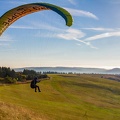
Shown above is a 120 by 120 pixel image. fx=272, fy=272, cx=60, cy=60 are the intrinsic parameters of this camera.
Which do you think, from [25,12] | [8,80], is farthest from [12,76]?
[25,12]

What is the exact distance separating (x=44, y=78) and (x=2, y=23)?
69.4 metres

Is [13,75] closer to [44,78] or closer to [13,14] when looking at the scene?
[44,78]

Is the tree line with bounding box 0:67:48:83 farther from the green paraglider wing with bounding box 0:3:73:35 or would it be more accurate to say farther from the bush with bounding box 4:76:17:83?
the green paraglider wing with bounding box 0:3:73:35

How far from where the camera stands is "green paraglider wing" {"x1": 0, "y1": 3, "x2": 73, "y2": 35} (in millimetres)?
15165

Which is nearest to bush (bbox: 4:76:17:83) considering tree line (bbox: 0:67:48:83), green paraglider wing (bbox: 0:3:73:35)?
tree line (bbox: 0:67:48:83)

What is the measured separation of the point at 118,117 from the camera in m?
43.5

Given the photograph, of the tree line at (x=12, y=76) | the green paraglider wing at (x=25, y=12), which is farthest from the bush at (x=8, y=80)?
the green paraglider wing at (x=25, y=12)

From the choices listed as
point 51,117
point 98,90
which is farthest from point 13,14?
point 98,90

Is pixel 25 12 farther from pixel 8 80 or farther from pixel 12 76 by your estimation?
pixel 12 76

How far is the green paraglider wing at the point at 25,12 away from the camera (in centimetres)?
1516

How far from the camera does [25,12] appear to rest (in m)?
16.9

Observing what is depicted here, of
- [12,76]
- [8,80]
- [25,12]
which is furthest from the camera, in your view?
[12,76]

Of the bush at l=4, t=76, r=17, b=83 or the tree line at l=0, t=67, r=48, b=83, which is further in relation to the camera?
the tree line at l=0, t=67, r=48, b=83

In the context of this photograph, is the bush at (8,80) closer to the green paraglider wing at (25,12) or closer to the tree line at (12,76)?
the tree line at (12,76)
